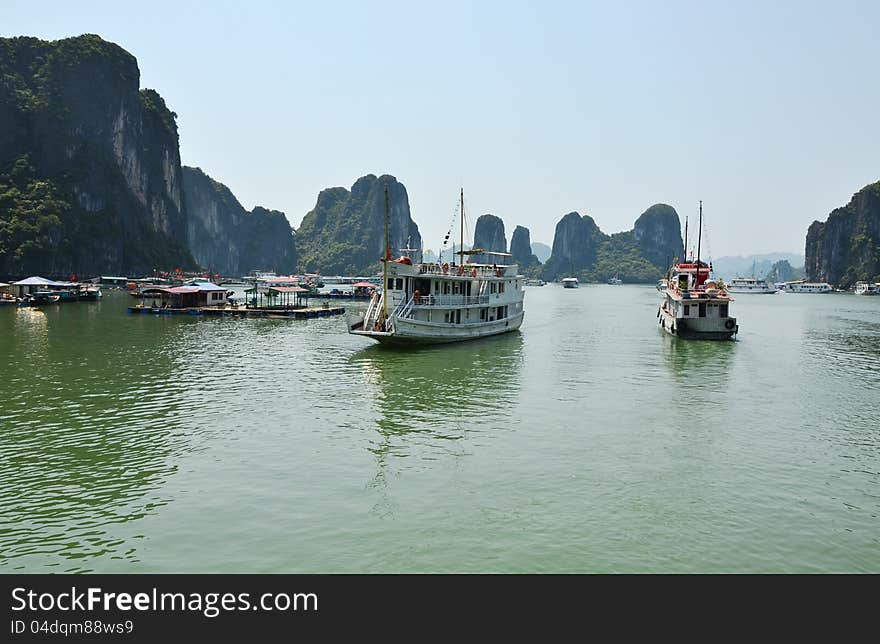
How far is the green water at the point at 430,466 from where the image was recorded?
14617 mm

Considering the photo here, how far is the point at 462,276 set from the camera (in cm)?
5191

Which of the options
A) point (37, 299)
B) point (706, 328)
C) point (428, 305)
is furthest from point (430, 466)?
point (37, 299)

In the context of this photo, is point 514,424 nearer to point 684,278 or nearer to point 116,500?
point 116,500

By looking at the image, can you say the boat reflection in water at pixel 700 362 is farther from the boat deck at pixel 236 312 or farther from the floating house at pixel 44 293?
the floating house at pixel 44 293

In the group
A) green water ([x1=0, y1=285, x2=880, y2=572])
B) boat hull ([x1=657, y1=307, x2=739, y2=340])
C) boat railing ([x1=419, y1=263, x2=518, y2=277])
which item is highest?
boat railing ([x1=419, y1=263, x2=518, y2=277])

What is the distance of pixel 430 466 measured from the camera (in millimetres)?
20812

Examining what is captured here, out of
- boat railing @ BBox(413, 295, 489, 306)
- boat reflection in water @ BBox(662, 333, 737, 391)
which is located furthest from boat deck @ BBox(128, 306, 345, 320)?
boat reflection in water @ BBox(662, 333, 737, 391)

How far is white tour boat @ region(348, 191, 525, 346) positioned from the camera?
46312 mm

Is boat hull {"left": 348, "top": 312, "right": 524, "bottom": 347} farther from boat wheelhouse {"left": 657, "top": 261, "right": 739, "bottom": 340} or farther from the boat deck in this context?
the boat deck

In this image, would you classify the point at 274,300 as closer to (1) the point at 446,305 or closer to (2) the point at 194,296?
(2) the point at 194,296
